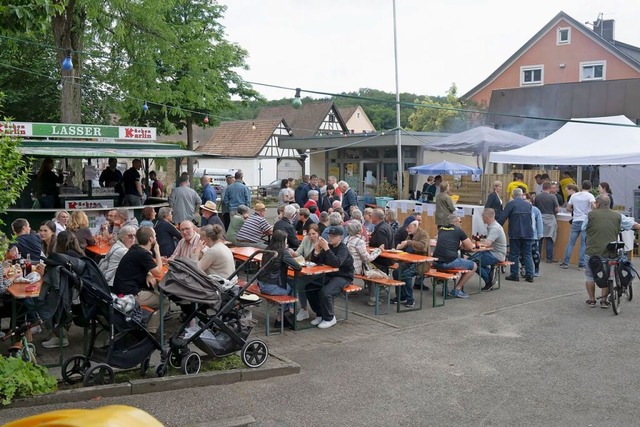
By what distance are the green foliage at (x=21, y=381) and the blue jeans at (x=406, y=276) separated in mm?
5539

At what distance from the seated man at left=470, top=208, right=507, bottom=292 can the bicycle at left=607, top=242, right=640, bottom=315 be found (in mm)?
2113

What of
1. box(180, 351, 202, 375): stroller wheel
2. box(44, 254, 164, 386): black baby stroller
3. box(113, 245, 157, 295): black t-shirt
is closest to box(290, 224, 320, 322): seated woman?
box(180, 351, 202, 375): stroller wheel

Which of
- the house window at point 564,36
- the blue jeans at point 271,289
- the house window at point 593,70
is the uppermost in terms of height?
the house window at point 564,36

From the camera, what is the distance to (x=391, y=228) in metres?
11.4

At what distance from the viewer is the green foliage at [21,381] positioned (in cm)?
589

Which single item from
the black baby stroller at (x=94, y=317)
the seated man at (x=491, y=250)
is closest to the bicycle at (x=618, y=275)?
the seated man at (x=491, y=250)

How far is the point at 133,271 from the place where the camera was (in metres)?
7.32

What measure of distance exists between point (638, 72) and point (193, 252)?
33.3 meters

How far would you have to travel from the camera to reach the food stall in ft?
47.5

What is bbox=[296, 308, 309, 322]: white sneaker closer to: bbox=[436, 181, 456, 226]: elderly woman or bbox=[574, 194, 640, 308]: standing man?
bbox=[574, 194, 640, 308]: standing man

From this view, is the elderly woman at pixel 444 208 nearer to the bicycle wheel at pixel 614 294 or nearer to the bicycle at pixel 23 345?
the bicycle wheel at pixel 614 294

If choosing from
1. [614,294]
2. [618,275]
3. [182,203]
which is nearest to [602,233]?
[618,275]

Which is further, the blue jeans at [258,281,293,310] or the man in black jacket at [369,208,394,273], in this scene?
the man in black jacket at [369,208,394,273]

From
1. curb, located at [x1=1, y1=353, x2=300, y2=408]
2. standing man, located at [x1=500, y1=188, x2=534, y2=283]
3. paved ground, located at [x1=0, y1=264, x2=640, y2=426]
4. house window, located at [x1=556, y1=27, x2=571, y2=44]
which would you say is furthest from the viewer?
house window, located at [x1=556, y1=27, x2=571, y2=44]
